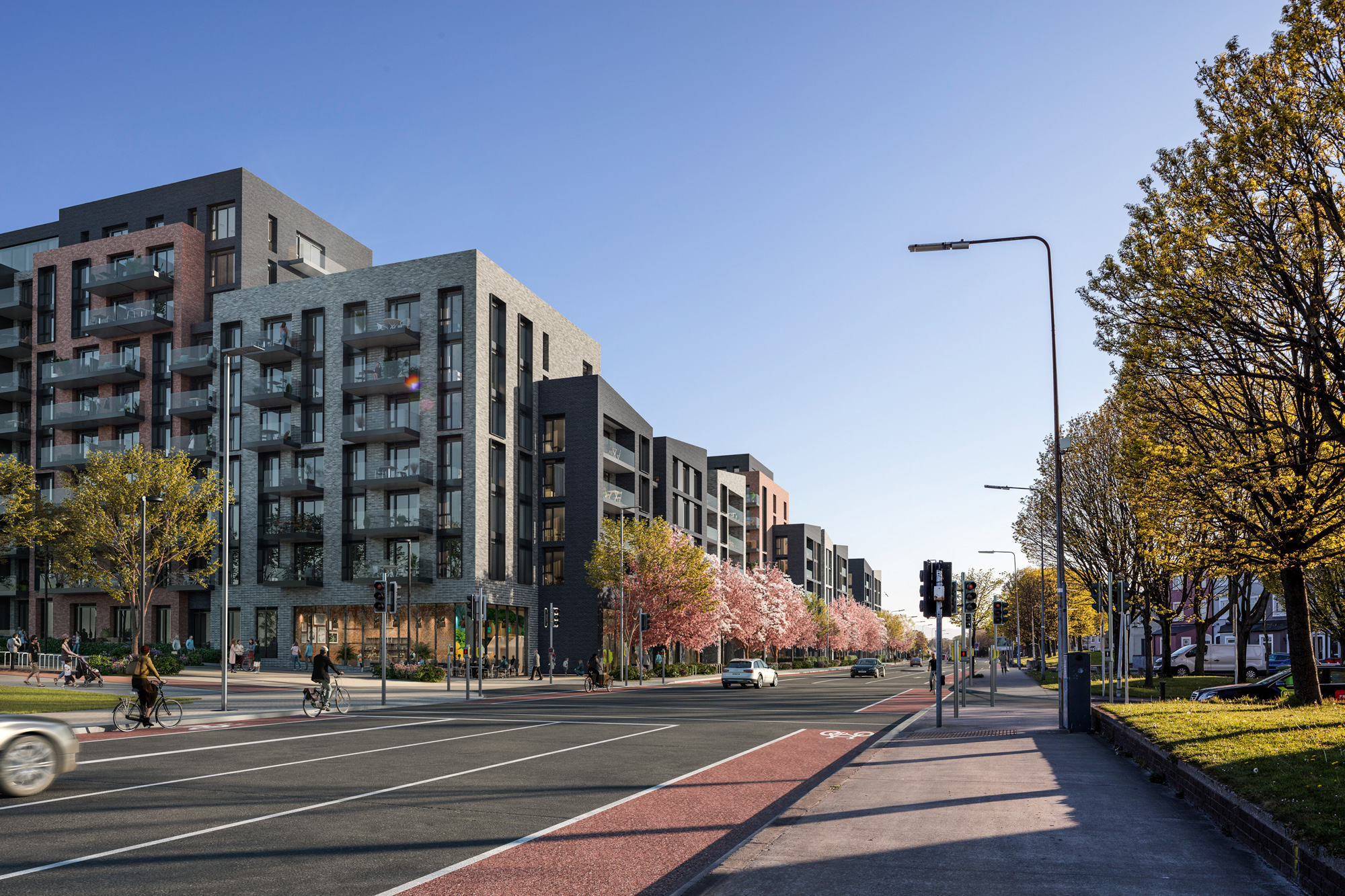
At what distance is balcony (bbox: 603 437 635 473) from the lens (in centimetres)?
6275

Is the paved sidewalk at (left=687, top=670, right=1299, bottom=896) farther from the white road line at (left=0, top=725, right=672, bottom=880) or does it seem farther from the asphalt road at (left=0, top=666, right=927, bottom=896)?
the white road line at (left=0, top=725, right=672, bottom=880)

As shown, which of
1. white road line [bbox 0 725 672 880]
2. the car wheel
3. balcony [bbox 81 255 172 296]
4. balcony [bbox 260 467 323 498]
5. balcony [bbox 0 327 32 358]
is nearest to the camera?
white road line [bbox 0 725 672 880]

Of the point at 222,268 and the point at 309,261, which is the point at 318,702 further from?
the point at 309,261

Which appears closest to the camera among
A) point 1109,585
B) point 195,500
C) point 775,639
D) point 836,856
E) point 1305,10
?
point 836,856

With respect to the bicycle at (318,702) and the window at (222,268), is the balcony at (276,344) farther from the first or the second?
the bicycle at (318,702)

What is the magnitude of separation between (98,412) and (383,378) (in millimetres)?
18755

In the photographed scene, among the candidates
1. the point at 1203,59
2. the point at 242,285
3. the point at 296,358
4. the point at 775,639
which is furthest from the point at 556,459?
the point at 1203,59

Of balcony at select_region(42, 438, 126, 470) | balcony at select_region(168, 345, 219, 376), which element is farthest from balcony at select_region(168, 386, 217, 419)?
balcony at select_region(42, 438, 126, 470)

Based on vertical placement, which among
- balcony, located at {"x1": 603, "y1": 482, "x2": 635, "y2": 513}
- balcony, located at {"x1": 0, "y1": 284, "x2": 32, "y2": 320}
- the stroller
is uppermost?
balcony, located at {"x1": 0, "y1": 284, "x2": 32, "y2": 320}

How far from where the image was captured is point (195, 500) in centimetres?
4662

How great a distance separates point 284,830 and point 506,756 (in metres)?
6.68

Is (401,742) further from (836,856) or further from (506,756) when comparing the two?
(836,856)

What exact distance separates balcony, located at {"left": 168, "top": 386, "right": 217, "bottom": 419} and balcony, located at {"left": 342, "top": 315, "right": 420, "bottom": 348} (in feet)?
28.4

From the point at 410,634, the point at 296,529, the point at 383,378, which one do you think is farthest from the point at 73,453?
the point at 410,634
